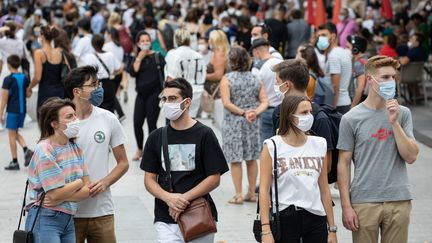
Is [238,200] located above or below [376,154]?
below

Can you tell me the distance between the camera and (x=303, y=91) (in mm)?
7488

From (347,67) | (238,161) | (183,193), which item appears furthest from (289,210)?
(347,67)

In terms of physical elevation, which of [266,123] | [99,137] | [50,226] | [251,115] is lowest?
[266,123]

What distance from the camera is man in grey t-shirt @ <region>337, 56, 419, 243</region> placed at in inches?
259

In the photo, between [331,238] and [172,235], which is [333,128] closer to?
[331,238]

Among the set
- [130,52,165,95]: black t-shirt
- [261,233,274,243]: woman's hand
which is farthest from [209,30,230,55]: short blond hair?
[261,233,274,243]: woman's hand

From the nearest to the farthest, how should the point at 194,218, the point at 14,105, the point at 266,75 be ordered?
1. the point at 194,218
2. the point at 266,75
3. the point at 14,105

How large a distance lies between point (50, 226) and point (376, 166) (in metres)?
2.12

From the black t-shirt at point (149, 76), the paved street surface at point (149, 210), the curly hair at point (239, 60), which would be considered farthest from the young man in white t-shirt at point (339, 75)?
the black t-shirt at point (149, 76)

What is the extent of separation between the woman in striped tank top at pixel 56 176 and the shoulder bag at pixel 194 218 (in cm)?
57

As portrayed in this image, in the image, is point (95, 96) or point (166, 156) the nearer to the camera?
point (166, 156)

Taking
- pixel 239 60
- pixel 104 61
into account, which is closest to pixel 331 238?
pixel 239 60

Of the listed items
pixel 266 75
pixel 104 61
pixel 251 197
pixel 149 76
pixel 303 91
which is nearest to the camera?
pixel 303 91

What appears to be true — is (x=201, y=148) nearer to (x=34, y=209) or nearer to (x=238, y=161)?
(x=34, y=209)
